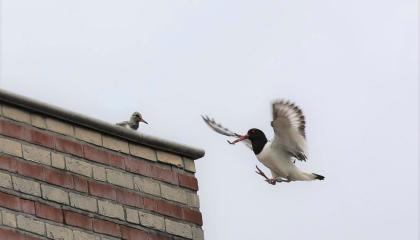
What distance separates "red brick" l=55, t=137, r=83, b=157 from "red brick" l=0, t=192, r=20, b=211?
75 cm

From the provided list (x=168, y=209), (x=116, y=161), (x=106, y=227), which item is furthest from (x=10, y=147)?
(x=168, y=209)

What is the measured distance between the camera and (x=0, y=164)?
11.9 m

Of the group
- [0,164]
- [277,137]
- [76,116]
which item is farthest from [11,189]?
[277,137]

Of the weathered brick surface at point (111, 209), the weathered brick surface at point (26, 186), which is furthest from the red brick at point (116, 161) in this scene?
the weathered brick surface at point (26, 186)

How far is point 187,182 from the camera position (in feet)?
44.0

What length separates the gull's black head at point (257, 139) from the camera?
18.9 m

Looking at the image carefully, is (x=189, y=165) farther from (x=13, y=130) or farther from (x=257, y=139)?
(x=257, y=139)

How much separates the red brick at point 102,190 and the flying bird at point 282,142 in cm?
510

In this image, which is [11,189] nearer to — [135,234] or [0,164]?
[0,164]

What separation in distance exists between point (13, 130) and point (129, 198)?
3.83ft

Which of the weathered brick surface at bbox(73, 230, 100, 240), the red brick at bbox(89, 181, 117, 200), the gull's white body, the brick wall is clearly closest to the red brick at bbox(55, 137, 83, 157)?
the brick wall

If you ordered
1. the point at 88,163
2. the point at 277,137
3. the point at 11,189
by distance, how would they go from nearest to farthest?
the point at 11,189 → the point at 88,163 → the point at 277,137

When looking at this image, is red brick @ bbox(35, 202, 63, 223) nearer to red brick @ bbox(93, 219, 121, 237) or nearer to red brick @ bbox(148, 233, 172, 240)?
red brick @ bbox(93, 219, 121, 237)

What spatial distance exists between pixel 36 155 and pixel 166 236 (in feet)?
4.33
